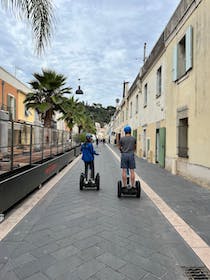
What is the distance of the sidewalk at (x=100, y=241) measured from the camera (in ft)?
9.39

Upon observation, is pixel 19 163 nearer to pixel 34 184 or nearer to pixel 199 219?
pixel 34 184

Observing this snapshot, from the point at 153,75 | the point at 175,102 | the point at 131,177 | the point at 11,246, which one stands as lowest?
the point at 11,246

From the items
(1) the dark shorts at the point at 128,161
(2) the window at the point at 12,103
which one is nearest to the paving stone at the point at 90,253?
(1) the dark shorts at the point at 128,161

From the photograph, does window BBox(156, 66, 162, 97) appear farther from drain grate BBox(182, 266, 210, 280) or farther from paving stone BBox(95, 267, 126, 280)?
paving stone BBox(95, 267, 126, 280)

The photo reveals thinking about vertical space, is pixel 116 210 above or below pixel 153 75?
below

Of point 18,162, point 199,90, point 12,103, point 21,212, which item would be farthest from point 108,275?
point 12,103

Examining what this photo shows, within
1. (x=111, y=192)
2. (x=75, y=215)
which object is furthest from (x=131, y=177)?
(x=75, y=215)

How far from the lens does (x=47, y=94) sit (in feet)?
55.9

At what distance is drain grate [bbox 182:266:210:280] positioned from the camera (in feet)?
9.26

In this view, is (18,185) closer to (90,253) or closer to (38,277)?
(90,253)

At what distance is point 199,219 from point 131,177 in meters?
1.95

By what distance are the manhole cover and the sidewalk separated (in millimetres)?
78

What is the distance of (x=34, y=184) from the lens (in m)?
6.93

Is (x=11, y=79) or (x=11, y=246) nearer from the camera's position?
(x=11, y=246)
